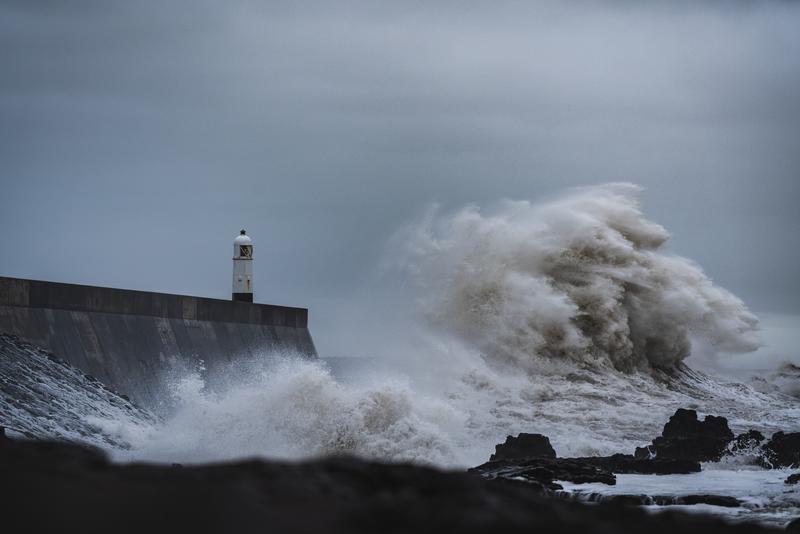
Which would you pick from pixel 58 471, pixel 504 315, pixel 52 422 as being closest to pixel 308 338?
pixel 504 315

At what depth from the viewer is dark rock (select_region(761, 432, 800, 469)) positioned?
11.0m

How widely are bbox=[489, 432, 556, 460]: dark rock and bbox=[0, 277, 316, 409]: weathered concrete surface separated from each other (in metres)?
3.74

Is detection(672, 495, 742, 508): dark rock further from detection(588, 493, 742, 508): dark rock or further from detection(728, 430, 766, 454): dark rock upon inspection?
detection(728, 430, 766, 454): dark rock

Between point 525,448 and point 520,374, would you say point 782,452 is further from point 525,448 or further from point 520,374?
point 520,374

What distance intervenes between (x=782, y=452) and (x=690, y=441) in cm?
92

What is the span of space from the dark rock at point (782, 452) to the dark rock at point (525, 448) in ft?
6.90

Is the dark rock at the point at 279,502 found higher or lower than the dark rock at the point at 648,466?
lower

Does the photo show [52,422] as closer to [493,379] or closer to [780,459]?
[780,459]

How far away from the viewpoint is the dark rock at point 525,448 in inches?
440

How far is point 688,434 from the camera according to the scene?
39.8 ft

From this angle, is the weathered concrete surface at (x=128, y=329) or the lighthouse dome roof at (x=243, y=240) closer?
the weathered concrete surface at (x=128, y=329)

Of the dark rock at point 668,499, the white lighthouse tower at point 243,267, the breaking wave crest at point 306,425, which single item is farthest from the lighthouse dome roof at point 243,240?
the dark rock at point 668,499

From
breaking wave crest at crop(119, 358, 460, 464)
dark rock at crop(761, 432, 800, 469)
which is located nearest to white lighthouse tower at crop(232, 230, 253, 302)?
breaking wave crest at crop(119, 358, 460, 464)

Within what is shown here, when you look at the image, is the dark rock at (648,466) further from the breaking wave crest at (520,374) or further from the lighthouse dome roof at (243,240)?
the lighthouse dome roof at (243,240)
